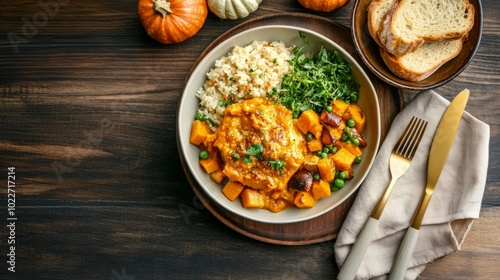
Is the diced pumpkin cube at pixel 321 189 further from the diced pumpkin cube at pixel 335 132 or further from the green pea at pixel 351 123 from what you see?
the green pea at pixel 351 123

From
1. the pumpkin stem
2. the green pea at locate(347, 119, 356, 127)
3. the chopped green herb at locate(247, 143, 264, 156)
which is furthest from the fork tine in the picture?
the pumpkin stem

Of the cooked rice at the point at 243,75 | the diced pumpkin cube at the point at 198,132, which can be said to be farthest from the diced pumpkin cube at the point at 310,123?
the diced pumpkin cube at the point at 198,132

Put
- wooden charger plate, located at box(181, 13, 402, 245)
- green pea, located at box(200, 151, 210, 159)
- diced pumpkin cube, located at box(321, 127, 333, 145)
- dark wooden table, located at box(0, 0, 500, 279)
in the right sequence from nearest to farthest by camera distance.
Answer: diced pumpkin cube, located at box(321, 127, 333, 145) < green pea, located at box(200, 151, 210, 159) < wooden charger plate, located at box(181, 13, 402, 245) < dark wooden table, located at box(0, 0, 500, 279)

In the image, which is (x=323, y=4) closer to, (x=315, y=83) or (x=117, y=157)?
(x=315, y=83)

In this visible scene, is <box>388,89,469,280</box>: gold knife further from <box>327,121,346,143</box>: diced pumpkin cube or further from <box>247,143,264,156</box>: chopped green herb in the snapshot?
<box>247,143,264,156</box>: chopped green herb

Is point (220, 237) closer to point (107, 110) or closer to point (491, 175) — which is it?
point (107, 110)

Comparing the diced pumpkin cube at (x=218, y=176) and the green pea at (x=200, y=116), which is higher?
the green pea at (x=200, y=116)

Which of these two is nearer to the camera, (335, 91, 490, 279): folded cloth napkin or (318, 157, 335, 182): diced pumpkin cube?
(318, 157, 335, 182): diced pumpkin cube
